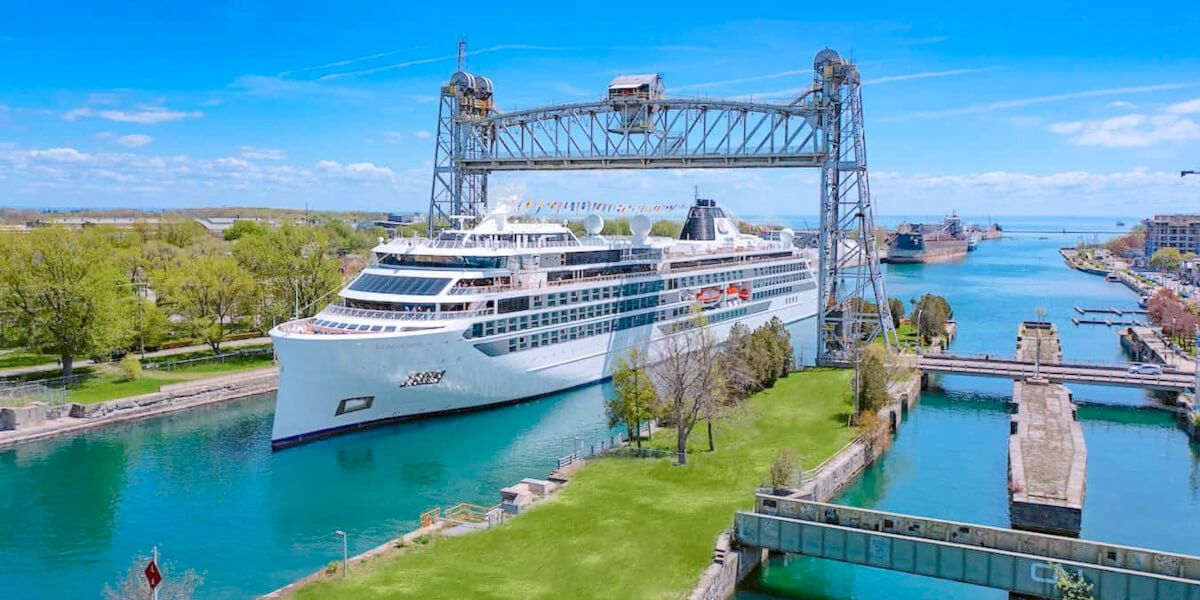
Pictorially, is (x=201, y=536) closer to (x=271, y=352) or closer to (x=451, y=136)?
(x=271, y=352)

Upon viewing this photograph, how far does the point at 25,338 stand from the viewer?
46.2 meters

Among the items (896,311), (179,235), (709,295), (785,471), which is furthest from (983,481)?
(179,235)

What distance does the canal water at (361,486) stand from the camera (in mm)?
24781

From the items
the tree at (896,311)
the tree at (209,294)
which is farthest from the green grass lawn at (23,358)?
the tree at (896,311)

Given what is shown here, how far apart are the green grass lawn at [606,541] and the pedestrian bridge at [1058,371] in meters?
20.8

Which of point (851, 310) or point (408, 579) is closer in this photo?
point (408, 579)

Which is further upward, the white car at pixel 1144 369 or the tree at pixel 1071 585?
the white car at pixel 1144 369

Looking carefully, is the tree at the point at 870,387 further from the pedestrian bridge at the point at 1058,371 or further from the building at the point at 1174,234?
the building at the point at 1174,234

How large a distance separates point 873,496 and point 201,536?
2266 centimetres

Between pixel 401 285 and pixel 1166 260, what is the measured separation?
133645 millimetres

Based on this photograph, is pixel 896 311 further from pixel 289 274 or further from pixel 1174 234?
pixel 1174 234

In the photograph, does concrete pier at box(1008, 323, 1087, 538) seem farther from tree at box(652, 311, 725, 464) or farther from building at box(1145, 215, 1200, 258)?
building at box(1145, 215, 1200, 258)

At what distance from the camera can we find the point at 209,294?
5588 centimetres

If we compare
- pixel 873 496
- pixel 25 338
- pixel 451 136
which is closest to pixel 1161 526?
pixel 873 496
